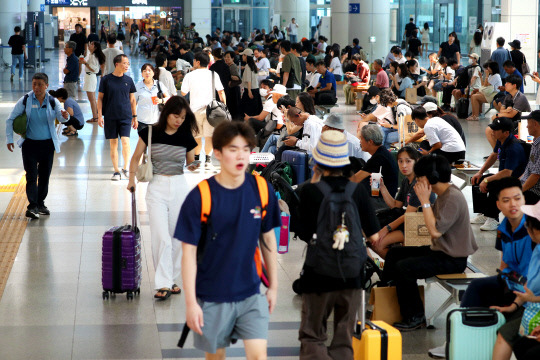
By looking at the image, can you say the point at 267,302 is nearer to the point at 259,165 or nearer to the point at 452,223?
the point at 452,223

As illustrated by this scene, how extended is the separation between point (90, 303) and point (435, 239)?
273cm

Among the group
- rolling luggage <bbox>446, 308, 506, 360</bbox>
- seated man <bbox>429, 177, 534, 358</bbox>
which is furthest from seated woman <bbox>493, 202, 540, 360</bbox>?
seated man <bbox>429, 177, 534, 358</bbox>

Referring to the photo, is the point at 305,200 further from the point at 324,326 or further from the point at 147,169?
the point at 147,169

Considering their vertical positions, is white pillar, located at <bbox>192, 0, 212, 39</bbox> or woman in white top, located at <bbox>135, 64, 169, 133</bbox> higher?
white pillar, located at <bbox>192, 0, 212, 39</bbox>

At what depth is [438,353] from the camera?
5.51m

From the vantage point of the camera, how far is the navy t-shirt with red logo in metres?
3.91

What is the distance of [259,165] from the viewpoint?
10.1 m

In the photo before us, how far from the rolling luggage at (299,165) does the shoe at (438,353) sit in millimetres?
3908

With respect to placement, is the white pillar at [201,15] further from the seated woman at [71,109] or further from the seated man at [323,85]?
the seated woman at [71,109]

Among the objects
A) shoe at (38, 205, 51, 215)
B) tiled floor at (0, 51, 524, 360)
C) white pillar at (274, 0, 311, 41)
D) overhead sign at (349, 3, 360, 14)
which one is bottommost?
tiled floor at (0, 51, 524, 360)

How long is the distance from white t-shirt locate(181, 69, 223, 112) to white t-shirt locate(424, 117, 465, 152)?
3.36m

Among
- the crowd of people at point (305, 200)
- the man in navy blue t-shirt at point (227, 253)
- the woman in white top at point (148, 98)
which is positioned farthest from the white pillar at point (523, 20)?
the man in navy blue t-shirt at point (227, 253)

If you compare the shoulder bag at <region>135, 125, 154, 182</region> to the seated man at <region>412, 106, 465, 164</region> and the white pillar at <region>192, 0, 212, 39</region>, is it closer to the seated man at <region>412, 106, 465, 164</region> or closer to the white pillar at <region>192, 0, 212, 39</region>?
the seated man at <region>412, 106, 465, 164</region>

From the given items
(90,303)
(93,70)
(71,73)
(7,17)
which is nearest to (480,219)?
(90,303)
